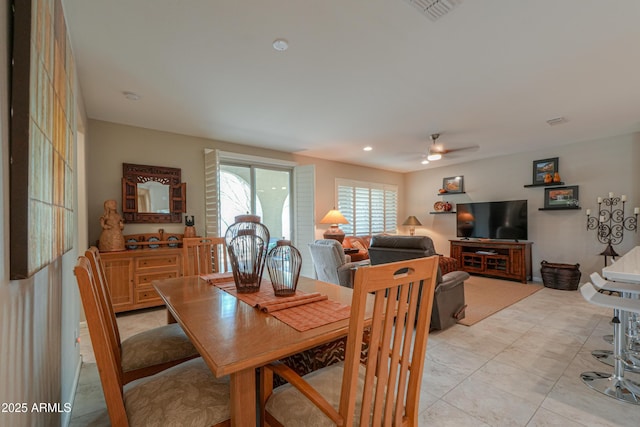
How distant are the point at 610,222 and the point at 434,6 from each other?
526cm

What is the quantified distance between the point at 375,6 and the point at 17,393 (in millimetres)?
2353

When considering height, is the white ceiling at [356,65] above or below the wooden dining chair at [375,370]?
above

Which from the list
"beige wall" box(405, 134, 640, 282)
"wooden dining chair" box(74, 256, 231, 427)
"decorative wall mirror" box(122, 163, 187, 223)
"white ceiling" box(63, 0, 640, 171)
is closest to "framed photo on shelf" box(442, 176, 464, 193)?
"beige wall" box(405, 134, 640, 282)

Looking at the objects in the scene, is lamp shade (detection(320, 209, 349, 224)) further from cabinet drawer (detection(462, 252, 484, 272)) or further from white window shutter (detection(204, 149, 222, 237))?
cabinet drawer (detection(462, 252, 484, 272))

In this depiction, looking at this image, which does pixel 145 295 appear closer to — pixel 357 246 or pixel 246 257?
pixel 246 257

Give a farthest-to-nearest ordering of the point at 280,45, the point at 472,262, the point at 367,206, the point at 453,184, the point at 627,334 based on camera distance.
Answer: the point at 367,206
the point at 453,184
the point at 472,262
the point at 627,334
the point at 280,45

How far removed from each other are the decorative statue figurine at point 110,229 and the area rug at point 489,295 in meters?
4.14

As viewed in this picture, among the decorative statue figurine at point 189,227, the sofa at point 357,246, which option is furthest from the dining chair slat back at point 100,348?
the sofa at point 357,246

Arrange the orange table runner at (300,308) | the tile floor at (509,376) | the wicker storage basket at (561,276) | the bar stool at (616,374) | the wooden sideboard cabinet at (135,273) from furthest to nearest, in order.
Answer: the wicker storage basket at (561,276) → the wooden sideboard cabinet at (135,273) → the bar stool at (616,374) → the tile floor at (509,376) → the orange table runner at (300,308)

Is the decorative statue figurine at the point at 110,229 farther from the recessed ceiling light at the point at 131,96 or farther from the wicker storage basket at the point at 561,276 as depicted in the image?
the wicker storage basket at the point at 561,276

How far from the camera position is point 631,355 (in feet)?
7.75

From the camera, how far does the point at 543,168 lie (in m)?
5.43

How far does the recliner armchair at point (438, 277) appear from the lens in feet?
9.73

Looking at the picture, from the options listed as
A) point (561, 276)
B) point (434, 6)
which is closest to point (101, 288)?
point (434, 6)
